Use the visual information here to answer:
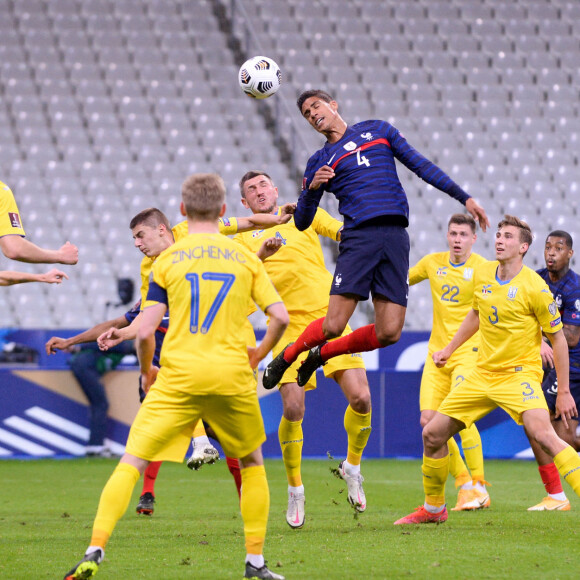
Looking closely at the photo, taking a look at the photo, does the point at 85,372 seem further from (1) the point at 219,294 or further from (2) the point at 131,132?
(1) the point at 219,294

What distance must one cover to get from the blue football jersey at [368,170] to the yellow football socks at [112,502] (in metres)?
2.34

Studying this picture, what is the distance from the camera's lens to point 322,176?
5785mm

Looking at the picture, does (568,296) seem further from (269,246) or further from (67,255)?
(67,255)

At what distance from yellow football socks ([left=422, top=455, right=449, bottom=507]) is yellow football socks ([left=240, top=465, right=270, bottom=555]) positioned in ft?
6.83

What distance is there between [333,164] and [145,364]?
204 centimetres

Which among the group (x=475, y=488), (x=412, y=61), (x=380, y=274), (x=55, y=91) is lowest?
(x=475, y=488)

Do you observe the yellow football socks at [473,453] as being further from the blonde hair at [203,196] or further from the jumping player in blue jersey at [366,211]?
the blonde hair at [203,196]

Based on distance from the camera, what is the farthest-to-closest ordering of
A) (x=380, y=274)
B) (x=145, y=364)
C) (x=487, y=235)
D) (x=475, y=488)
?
(x=487, y=235) < (x=475, y=488) < (x=380, y=274) < (x=145, y=364)

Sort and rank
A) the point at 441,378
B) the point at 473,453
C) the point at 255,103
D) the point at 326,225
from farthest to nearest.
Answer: the point at 255,103, the point at 473,453, the point at 441,378, the point at 326,225

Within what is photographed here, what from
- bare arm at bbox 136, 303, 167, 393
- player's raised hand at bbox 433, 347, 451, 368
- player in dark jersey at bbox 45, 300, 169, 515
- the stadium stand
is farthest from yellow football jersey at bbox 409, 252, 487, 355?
the stadium stand

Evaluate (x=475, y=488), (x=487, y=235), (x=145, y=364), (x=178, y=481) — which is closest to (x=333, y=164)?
(x=145, y=364)

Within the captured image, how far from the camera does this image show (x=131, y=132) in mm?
16281

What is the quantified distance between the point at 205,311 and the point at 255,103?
1345 centimetres

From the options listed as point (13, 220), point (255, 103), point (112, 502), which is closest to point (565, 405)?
point (112, 502)
